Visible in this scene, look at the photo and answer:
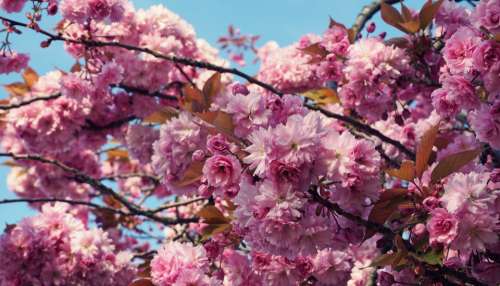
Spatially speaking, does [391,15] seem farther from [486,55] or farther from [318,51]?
[486,55]

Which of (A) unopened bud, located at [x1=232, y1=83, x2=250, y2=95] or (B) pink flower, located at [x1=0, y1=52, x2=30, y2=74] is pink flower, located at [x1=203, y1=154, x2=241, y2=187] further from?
(B) pink flower, located at [x1=0, y1=52, x2=30, y2=74]

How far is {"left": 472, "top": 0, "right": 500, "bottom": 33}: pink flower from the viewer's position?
76.0 inches

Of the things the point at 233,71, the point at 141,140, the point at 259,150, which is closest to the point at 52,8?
the point at 233,71

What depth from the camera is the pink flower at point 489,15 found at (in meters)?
1.93

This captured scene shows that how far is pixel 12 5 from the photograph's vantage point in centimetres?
338

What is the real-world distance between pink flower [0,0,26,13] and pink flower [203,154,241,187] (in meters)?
2.10

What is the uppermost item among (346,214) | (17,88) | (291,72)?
(17,88)

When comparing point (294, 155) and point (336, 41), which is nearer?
point (294, 155)

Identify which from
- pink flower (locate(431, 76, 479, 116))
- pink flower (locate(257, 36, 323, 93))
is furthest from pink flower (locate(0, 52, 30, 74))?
pink flower (locate(431, 76, 479, 116))

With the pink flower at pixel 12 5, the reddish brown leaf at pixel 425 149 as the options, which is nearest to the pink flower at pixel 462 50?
the reddish brown leaf at pixel 425 149

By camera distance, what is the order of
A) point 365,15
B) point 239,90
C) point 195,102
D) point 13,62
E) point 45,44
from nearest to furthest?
point 239,90, point 195,102, point 45,44, point 13,62, point 365,15

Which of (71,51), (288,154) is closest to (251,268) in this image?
(288,154)

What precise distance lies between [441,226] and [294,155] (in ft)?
1.58

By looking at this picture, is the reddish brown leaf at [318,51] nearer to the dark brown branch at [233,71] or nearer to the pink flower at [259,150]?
the dark brown branch at [233,71]
